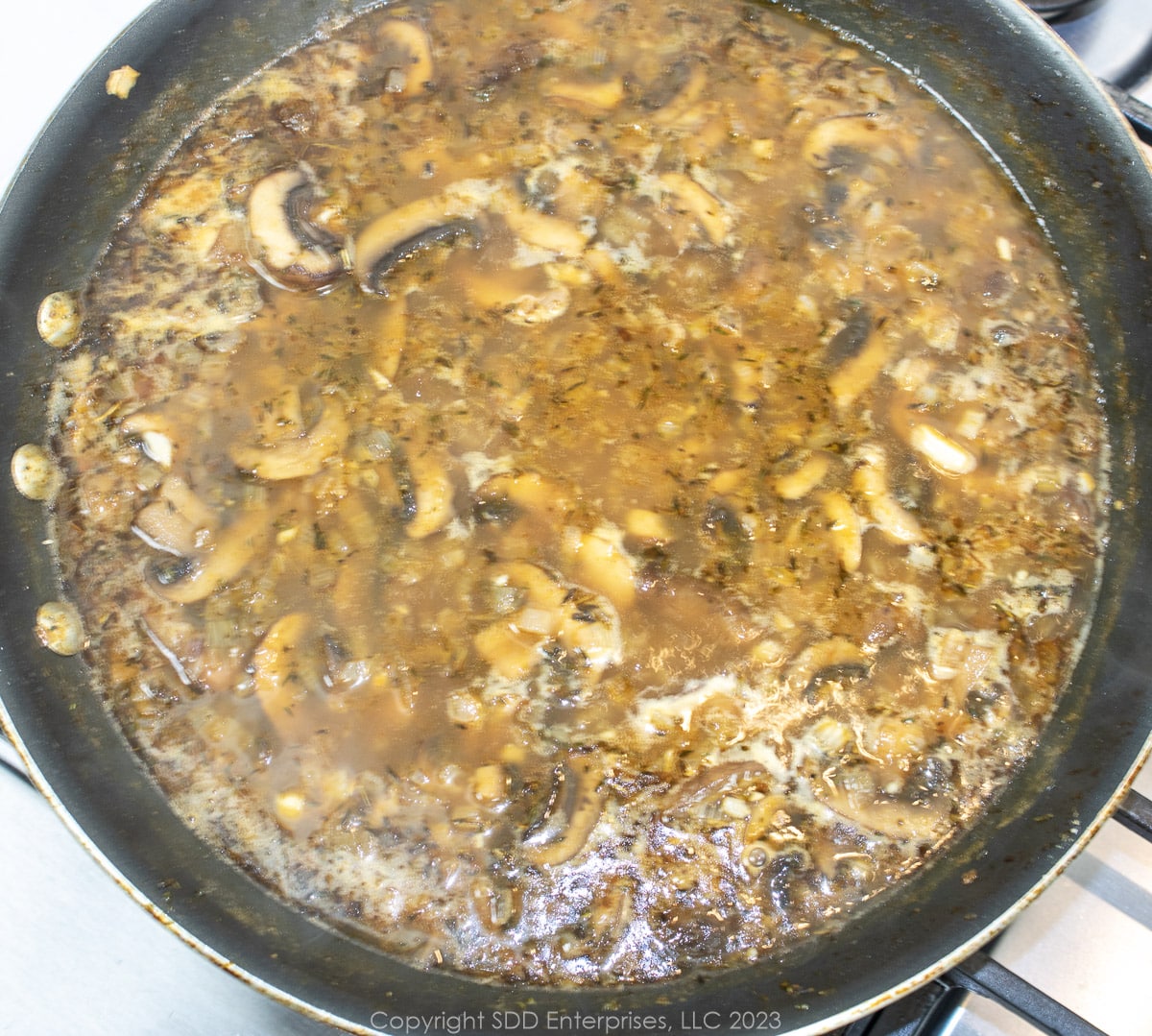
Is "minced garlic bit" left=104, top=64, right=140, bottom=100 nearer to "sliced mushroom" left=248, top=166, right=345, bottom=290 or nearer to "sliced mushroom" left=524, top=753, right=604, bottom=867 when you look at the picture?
"sliced mushroom" left=248, top=166, right=345, bottom=290

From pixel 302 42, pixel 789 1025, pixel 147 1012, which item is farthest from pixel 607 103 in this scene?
pixel 147 1012

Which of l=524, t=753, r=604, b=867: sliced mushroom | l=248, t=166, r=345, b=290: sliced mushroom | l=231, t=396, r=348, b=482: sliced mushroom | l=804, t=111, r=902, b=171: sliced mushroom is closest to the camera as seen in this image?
l=524, t=753, r=604, b=867: sliced mushroom

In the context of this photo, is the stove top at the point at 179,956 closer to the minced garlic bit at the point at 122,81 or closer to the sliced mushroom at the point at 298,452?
the sliced mushroom at the point at 298,452

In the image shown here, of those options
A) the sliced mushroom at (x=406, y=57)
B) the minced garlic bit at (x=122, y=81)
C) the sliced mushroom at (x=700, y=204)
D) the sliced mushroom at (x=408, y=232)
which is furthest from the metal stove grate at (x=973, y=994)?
the minced garlic bit at (x=122, y=81)

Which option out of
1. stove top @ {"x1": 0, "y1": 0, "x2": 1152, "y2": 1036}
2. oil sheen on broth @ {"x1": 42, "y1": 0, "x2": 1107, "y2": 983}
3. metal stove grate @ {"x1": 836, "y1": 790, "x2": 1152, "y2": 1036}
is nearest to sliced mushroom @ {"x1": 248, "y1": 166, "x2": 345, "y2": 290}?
oil sheen on broth @ {"x1": 42, "y1": 0, "x2": 1107, "y2": 983}

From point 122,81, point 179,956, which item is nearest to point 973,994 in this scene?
point 179,956
